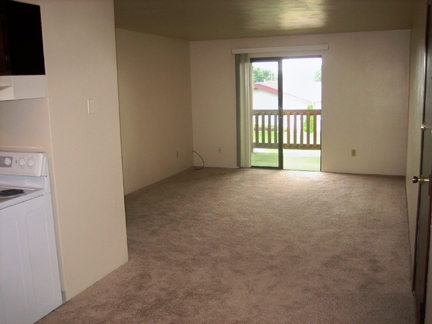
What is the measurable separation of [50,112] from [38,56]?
344mm

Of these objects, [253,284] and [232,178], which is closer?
[253,284]

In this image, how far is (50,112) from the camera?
268 centimetres

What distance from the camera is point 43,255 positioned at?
8.80ft

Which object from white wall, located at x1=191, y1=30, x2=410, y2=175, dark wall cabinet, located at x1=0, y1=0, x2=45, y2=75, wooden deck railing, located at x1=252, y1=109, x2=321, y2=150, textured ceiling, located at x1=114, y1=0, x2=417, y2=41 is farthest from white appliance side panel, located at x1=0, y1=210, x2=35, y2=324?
wooden deck railing, located at x1=252, y1=109, x2=321, y2=150

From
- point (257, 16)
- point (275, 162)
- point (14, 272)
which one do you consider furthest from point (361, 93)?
point (14, 272)

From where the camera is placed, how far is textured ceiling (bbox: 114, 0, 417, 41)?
409cm

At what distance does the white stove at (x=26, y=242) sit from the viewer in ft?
7.93

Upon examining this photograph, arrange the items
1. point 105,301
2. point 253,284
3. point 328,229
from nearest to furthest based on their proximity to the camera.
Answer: point 105,301 < point 253,284 < point 328,229

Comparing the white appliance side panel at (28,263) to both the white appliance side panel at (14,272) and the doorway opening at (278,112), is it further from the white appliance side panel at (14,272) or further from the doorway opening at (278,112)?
the doorway opening at (278,112)

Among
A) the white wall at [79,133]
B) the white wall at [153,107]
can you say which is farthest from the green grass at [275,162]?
the white wall at [79,133]

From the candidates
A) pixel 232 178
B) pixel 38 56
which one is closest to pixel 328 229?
pixel 232 178

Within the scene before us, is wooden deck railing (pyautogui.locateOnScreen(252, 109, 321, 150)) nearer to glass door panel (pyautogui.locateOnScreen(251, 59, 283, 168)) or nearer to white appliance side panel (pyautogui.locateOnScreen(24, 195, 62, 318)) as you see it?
glass door panel (pyautogui.locateOnScreen(251, 59, 283, 168))

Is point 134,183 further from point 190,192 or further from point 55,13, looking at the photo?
point 55,13

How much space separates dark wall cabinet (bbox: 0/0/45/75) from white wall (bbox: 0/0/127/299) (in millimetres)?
73
